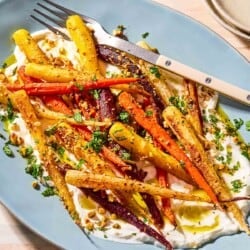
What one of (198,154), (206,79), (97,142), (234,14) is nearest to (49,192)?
A: (97,142)

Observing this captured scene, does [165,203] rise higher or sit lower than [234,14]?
lower

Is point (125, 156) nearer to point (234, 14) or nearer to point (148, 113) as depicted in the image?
point (148, 113)

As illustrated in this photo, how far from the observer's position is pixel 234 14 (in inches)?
102

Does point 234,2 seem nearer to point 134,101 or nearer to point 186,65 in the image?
point 186,65

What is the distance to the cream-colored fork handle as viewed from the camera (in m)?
2.35

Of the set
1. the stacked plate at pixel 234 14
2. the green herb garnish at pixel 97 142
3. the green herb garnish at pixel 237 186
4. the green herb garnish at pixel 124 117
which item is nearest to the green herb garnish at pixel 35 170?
the green herb garnish at pixel 97 142

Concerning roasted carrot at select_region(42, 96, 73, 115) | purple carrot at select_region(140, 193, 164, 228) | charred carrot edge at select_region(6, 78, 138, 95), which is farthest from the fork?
purple carrot at select_region(140, 193, 164, 228)

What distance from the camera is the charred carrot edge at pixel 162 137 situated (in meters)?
2.24

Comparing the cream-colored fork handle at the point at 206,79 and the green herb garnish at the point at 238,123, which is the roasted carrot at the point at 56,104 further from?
the green herb garnish at the point at 238,123

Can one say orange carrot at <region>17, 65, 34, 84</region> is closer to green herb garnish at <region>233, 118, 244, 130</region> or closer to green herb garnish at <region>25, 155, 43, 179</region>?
green herb garnish at <region>25, 155, 43, 179</region>

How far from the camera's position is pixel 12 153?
2.34 metres

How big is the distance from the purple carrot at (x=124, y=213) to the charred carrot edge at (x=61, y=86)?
0.28 meters

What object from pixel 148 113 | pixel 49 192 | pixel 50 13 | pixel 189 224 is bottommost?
pixel 189 224

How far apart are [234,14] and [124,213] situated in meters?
0.73
